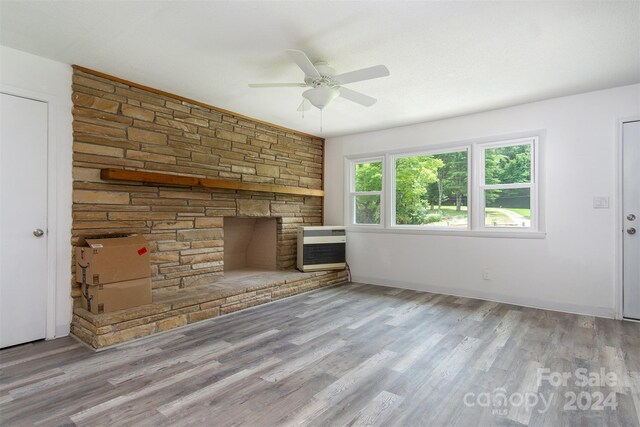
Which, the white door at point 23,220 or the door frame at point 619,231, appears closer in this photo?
the white door at point 23,220

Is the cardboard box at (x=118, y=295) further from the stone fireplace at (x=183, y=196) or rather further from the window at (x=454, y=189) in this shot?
the window at (x=454, y=189)

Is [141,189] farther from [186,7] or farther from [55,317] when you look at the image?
[186,7]

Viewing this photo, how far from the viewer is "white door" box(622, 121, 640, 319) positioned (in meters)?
3.38

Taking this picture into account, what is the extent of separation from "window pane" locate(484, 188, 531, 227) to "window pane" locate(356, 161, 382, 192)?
1.58 m

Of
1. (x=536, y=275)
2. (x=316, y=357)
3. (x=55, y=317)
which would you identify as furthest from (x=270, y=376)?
(x=536, y=275)

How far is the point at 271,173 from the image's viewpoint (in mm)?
4840

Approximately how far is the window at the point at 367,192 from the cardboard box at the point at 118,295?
10.9ft

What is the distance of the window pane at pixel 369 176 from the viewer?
5.30 metres

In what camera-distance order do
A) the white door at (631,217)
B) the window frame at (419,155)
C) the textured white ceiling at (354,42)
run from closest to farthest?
the textured white ceiling at (354,42) < the white door at (631,217) < the window frame at (419,155)

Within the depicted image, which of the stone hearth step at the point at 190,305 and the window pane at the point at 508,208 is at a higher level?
the window pane at the point at 508,208

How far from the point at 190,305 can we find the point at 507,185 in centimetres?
384

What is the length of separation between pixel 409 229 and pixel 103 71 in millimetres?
4015

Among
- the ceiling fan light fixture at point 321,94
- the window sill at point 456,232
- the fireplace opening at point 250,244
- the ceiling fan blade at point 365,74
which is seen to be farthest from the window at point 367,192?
the ceiling fan blade at point 365,74

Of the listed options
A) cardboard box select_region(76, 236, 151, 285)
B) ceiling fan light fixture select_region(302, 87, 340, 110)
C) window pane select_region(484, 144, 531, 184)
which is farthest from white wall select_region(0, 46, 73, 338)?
window pane select_region(484, 144, 531, 184)
